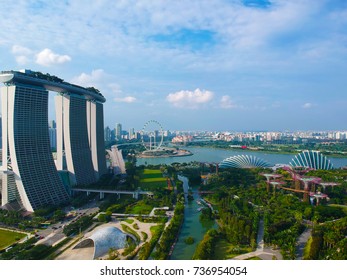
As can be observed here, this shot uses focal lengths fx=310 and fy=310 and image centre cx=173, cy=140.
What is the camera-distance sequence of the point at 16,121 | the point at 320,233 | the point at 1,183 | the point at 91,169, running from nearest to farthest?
the point at 320,233 → the point at 16,121 → the point at 1,183 → the point at 91,169

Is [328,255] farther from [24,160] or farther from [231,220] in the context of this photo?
[24,160]

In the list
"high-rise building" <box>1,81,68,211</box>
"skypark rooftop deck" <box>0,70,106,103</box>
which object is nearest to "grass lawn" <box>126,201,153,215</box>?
"high-rise building" <box>1,81,68,211</box>

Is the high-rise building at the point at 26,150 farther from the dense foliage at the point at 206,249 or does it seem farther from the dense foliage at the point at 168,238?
the dense foliage at the point at 206,249

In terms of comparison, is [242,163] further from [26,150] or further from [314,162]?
[26,150]

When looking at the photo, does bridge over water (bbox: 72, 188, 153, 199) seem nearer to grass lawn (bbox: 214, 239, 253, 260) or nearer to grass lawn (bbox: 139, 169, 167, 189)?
grass lawn (bbox: 139, 169, 167, 189)

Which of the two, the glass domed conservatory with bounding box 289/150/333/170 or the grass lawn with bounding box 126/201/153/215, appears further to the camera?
the glass domed conservatory with bounding box 289/150/333/170

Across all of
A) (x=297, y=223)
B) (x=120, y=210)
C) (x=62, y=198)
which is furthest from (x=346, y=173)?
(x=62, y=198)
